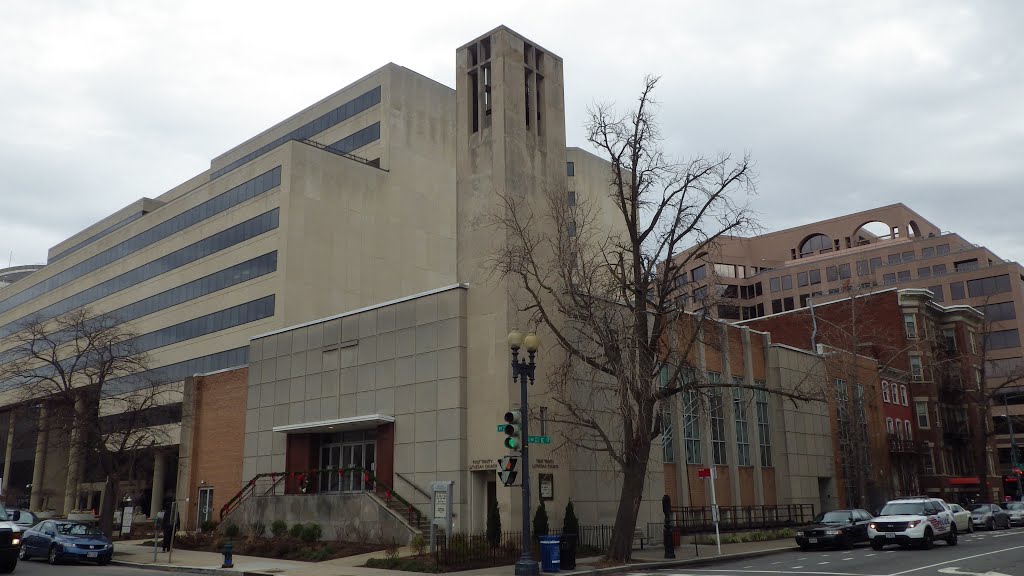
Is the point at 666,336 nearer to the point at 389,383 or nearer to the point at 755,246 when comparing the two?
the point at 389,383

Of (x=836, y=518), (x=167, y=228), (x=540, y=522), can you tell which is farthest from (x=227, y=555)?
(x=167, y=228)

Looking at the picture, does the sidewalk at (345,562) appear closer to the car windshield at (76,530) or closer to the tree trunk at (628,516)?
the tree trunk at (628,516)

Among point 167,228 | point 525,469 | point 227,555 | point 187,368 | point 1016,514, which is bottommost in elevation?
point 1016,514

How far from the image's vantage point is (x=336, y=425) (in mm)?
33625

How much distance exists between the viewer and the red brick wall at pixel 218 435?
4031cm

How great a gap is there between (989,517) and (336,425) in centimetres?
3339

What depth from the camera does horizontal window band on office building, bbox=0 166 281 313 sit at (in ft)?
184

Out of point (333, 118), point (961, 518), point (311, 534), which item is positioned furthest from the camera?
point (333, 118)

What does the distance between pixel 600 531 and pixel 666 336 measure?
10562 millimetres

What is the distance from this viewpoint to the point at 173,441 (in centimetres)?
5378

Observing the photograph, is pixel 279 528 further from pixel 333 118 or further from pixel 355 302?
pixel 333 118

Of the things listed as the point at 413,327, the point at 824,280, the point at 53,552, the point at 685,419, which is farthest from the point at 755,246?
the point at 53,552

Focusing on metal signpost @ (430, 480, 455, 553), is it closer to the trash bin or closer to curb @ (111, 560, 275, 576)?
the trash bin

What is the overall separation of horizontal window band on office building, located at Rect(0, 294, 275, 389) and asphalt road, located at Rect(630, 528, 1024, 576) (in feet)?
118
